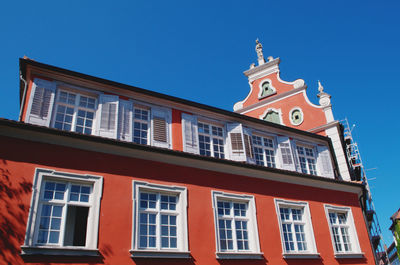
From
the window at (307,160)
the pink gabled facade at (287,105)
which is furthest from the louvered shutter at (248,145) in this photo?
the pink gabled facade at (287,105)

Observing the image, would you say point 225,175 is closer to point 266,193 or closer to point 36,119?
point 266,193

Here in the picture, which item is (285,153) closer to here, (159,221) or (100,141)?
(159,221)

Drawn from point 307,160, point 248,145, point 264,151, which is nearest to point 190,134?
point 248,145

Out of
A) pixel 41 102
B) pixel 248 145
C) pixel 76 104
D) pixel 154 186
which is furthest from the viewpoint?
pixel 248 145

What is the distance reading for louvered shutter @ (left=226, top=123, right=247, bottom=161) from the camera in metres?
13.4

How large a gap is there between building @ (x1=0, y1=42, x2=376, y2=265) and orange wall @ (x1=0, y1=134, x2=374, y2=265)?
32 millimetres

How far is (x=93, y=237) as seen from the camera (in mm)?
8977

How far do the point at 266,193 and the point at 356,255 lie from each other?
510 cm

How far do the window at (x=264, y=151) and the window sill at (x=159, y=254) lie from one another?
18.8 ft

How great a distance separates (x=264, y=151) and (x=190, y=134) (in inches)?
153

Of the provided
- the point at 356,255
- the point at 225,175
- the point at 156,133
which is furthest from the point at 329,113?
the point at 156,133

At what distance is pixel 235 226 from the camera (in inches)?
460

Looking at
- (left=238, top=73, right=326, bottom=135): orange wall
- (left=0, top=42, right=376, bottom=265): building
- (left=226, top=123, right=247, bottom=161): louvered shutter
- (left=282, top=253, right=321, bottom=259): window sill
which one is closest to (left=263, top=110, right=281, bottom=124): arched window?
(left=238, top=73, right=326, bottom=135): orange wall

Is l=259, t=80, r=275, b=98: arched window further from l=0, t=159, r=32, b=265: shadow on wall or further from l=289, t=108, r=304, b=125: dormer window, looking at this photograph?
l=0, t=159, r=32, b=265: shadow on wall
